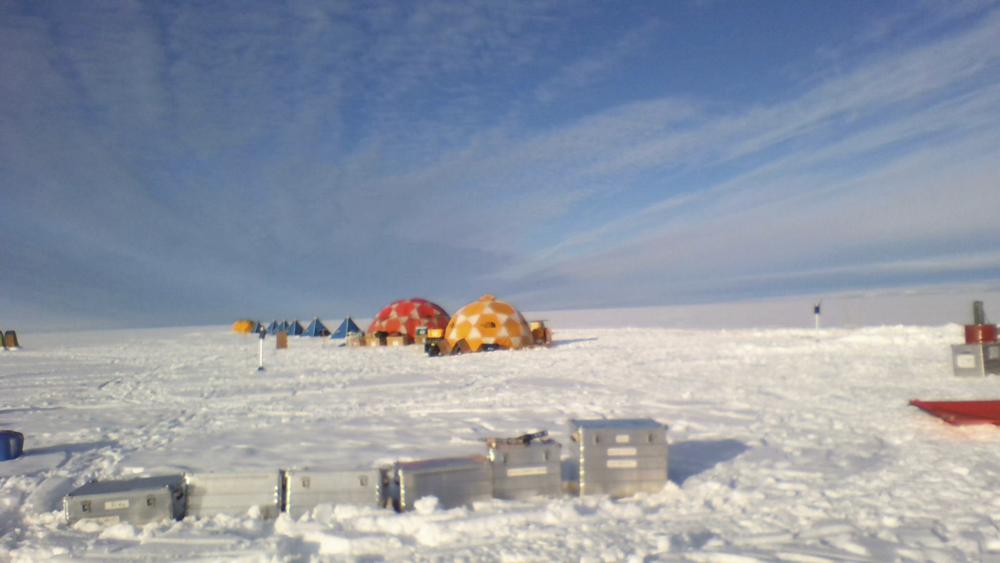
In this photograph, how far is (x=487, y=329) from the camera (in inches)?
893

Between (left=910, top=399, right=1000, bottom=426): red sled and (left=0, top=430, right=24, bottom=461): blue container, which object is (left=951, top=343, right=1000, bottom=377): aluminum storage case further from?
(left=0, top=430, right=24, bottom=461): blue container

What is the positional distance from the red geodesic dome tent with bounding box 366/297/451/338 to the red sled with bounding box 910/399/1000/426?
22.0 m

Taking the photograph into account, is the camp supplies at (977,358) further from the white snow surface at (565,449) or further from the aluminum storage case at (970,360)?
the white snow surface at (565,449)

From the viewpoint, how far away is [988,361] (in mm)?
12695

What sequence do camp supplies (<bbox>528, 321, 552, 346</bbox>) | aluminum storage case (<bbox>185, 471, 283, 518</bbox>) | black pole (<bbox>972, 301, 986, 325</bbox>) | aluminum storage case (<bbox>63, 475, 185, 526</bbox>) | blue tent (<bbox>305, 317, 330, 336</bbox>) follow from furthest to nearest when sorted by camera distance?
blue tent (<bbox>305, 317, 330, 336</bbox>) < camp supplies (<bbox>528, 321, 552, 346</bbox>) < black pole (<bbox>972, 301, 986, 325</bbox>) < aluminum storage case (<bbox>185, 471, 283, 518</bbox>) < aluminum storage case (<bbox>63, 475, 185, 526</bbox>)

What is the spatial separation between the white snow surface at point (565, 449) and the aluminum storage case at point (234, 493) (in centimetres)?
14

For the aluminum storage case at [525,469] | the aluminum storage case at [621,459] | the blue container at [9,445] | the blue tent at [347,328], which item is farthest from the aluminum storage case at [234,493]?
the blue tent at [347,328]

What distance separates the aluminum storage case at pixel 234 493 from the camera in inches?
199

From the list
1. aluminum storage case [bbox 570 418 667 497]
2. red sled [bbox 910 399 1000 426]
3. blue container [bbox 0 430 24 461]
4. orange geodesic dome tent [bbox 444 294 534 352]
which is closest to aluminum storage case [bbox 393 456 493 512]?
aluminum storage case [bbox 570 418 667 497]

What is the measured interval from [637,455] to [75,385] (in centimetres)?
1376

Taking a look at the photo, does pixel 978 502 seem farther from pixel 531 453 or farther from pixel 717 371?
pixel 717 371

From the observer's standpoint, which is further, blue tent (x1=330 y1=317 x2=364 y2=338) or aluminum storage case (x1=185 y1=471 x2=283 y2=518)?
blue tent (x1=330 y1=317 x2=364 y2=338)

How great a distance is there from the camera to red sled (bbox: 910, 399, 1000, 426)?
7.48 m

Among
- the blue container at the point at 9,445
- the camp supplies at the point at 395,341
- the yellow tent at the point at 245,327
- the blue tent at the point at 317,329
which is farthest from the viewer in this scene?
the yellow tent at the point at 245,327
